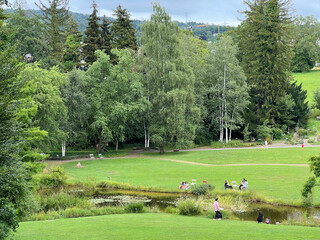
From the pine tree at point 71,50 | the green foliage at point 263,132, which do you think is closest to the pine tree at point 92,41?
the pine tree at point 71,50

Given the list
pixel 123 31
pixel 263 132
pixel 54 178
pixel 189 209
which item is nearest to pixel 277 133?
pixel 263 132

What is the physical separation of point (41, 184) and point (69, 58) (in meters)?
44.5

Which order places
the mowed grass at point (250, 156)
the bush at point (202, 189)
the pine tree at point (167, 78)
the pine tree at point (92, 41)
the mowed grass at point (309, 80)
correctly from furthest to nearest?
the mowed grass at point (309, 80) < the pine tree at point (92, 41) < the pine tree at point (167, 78) < the mowed grass at point (250, 156) < the bush at point (202, 189)

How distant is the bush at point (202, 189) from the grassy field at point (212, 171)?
1.07 meters

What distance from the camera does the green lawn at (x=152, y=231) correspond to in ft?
50.5

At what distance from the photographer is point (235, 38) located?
82.8 m

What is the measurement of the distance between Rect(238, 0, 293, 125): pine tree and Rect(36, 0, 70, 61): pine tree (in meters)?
A: 35.9

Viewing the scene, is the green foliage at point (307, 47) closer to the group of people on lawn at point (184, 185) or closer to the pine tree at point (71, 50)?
the pine tree at point (71, 50)

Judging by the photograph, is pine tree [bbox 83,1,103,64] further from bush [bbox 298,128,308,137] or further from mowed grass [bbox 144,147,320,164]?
bush [bbox 298,128,308,137]

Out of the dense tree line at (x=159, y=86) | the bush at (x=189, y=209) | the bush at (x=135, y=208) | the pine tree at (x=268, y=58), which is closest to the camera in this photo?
the bush at (x=189, y=209)

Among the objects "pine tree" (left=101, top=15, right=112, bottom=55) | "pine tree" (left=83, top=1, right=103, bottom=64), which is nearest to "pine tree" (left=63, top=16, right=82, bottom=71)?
"pine tree" (left=83, top=1, right=103, bottom=64)

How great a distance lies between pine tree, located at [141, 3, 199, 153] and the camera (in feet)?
170

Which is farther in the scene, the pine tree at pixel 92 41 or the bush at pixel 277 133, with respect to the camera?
the pine tree at pixel 92 41

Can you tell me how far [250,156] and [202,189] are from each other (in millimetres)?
18377
